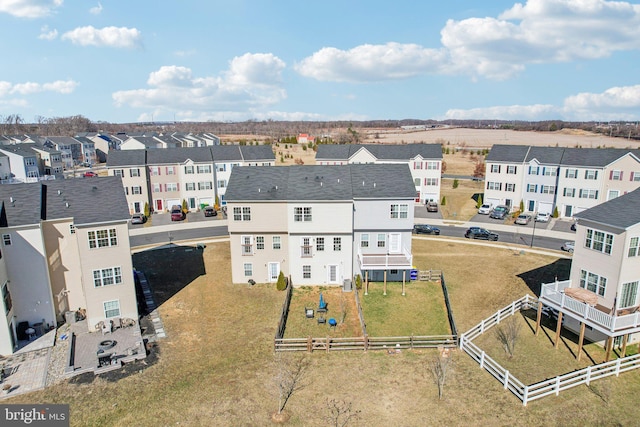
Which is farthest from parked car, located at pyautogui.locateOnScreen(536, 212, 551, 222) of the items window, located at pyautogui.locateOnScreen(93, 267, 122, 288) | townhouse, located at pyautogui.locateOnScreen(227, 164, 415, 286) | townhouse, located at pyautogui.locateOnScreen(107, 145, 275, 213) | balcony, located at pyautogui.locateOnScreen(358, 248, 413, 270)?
window, located at pyautogui.locateOnScreen(93, 267, 122, 288)

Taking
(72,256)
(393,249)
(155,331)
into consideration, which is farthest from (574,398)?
(72,256)

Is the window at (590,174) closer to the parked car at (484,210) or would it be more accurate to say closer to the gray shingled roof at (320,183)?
the parked car at (484,210)

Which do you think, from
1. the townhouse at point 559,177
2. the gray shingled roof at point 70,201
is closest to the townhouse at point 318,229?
the gray shingled roof at point 70,201

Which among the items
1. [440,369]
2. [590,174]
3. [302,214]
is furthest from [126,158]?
[590,174]

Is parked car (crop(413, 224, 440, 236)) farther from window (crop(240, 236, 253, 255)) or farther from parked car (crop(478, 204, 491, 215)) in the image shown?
window (crop(240, 236, 253, 255))

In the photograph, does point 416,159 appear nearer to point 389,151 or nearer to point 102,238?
point 389,151

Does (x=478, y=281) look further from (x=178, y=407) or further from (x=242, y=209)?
(x=178, y=407)
